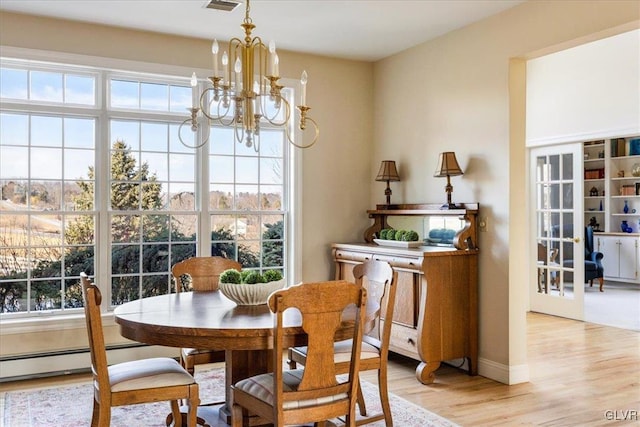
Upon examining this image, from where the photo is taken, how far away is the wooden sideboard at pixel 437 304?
424 centimetres

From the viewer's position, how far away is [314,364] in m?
2.42

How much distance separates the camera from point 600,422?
11.0ft

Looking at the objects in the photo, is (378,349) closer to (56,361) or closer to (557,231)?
(56,361)

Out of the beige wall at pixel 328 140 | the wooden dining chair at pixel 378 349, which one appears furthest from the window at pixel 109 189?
the wooden dining chair at pixel 378 349

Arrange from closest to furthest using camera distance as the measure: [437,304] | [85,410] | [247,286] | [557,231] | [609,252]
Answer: [247,286], [85,410], [437,304], [557,231], [609,252]

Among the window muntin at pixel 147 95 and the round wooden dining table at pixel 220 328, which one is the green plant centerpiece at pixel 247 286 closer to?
the round wooden dining table at pixel 220 328

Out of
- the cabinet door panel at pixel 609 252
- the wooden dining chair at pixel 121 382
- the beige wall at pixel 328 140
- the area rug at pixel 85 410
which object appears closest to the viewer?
the wooden dining chair at pixel 121 382

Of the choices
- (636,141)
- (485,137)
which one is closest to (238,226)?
(485,137)

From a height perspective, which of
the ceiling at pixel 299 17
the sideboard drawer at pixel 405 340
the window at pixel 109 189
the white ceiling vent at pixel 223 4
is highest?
the ceiling at pixel 299 17

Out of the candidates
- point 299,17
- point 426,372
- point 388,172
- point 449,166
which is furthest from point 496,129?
point 426,372

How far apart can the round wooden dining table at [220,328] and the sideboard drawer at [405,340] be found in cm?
162

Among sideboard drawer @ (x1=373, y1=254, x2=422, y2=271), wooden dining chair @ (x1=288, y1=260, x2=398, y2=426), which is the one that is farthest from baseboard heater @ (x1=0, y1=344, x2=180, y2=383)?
sideboard drawer @ (x1=373, y1=254, x2=422, y2=271)

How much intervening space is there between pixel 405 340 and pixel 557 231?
3.37 metres

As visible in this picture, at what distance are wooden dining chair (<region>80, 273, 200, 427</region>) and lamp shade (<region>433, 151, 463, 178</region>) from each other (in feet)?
9.01
